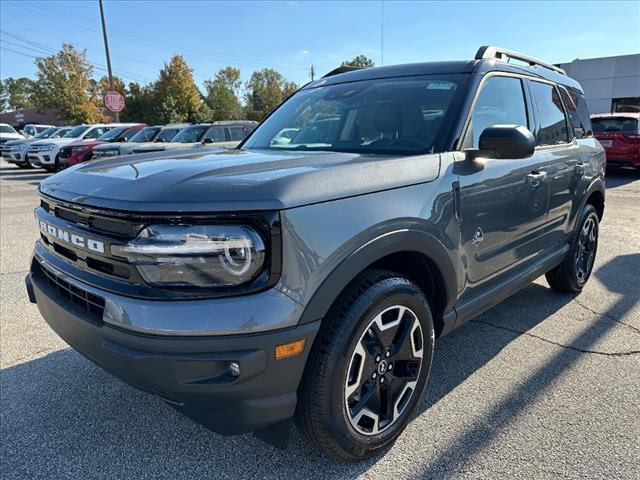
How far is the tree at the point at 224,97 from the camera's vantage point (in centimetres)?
6488

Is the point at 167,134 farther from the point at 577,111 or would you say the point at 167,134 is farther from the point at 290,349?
the point at 290,349

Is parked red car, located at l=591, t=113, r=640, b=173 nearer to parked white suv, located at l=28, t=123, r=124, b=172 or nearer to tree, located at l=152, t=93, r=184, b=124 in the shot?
parked white suv, located at l=28, t=123, r=124, b=172

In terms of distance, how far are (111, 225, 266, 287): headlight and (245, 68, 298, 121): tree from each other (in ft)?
226

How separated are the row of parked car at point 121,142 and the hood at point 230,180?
266 inches

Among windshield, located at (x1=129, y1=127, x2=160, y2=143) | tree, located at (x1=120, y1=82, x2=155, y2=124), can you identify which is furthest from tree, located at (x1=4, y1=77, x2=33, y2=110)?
windshield, located at (x1=129, y1=127, x2=160, y2=143)

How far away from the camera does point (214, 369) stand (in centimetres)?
167

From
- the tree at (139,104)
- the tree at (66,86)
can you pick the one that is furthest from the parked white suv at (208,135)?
the tree at (139,104)

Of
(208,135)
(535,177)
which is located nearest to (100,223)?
(535,177)

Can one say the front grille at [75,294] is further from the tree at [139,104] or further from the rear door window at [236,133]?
the tree at [139,104]

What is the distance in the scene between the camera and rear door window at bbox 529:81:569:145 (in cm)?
350

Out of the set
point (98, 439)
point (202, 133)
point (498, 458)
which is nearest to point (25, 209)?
point (202, 133)

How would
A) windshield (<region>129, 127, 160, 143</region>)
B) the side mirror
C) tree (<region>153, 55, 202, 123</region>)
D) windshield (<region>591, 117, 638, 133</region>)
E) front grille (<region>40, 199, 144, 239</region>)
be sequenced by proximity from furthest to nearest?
tree (<region>153, 55, 202, 123</region>), windshield (<region>129, 127, 160, 143</region>), windshield (<region>591, 117, 638, 133</region>), the side mirror, front grille (<region>40, 199, 144, 239</region>)

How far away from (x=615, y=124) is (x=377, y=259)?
1321cm

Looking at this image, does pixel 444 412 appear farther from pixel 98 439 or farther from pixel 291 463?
pixel 98 439
